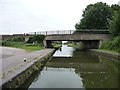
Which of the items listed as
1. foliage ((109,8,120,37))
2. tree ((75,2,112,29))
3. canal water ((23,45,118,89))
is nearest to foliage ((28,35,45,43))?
tree ((75,2,112,29))

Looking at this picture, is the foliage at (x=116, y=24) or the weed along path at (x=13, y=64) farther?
the foliage at (x=116, y=24)

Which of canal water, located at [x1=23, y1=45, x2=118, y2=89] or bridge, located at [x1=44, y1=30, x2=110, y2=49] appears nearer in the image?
canal water, located at [x1=23, y1=45, x2=118, y2=89]

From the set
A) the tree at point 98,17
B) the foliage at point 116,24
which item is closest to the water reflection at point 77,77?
the foliage at point 116,24

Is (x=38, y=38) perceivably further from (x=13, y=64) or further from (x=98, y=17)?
(x=13, y=64)

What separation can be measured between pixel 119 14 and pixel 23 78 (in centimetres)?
3188

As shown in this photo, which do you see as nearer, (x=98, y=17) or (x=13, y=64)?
(x=13, y=64)

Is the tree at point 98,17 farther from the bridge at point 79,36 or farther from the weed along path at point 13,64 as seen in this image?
the weed along path at point 13,64

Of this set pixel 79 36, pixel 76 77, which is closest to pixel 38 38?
pixel 79 36

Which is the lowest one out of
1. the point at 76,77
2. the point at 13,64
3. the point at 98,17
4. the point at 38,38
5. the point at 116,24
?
the point at 76,77

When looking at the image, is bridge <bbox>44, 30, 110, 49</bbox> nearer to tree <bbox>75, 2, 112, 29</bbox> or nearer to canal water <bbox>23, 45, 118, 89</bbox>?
tree <bbox>75, 2, 112, 29</bbox>

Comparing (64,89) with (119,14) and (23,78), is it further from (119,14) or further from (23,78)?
(119,14)

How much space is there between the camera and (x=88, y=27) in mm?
69938

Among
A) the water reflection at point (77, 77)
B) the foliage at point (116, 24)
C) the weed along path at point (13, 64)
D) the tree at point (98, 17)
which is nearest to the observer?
the weed along path at point (13, 64)

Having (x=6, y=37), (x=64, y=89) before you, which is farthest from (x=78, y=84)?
(x=6, y=37)
